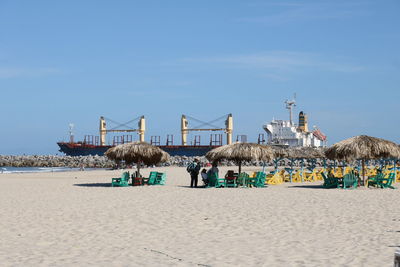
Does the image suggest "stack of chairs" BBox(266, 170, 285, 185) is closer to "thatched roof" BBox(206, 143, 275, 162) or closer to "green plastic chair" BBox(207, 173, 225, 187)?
"thatched roof" BBox(206, 143, 275, 162)

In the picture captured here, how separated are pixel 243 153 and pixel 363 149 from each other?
3.82 m

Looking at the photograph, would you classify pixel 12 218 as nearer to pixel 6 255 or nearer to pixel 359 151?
pixel 6 255

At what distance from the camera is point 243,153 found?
17266mm

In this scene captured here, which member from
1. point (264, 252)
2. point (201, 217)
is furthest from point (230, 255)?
point (201, 217)

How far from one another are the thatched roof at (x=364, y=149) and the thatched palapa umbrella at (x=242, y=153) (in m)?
2.22

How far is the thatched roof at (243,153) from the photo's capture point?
56.6 ft

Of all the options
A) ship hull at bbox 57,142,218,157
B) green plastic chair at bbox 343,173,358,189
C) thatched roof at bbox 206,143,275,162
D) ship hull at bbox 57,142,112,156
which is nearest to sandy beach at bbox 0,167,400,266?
green plastic chair at bbox 343,173,358,189

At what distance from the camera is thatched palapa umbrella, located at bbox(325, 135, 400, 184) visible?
16.2 metres

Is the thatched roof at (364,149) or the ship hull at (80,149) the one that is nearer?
the thatched roof at (364,149)

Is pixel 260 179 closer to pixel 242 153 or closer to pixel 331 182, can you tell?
pixel 242 153

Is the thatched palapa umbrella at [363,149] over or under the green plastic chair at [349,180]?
over

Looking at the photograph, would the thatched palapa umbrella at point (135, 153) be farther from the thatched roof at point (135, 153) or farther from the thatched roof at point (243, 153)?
the thatched roof at point (243, 153)

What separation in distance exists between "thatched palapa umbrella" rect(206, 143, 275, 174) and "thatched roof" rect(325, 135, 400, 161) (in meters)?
2.22

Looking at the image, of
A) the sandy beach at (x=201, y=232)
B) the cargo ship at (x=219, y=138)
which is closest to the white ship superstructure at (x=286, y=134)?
the cargo ship at (x=219, y=138)
